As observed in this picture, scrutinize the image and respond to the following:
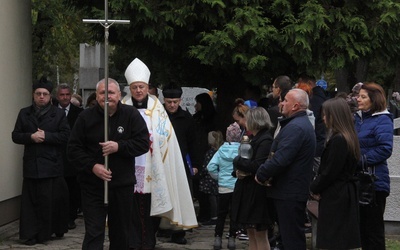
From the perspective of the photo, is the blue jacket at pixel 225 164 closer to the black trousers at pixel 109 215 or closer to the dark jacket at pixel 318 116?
the dark jacket at pixel 318 116

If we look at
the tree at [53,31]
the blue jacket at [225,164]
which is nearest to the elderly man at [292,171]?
the blue jacket at [225,164]

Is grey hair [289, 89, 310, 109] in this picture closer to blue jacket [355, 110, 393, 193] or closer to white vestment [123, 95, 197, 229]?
blue jacket [355, 110, 393, 193]

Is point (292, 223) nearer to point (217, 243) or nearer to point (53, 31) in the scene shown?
point (217, 243)

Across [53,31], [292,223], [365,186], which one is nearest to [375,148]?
[365,186]

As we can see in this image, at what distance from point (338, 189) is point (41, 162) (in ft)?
14.4

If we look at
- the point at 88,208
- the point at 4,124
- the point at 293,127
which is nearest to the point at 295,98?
the point at 293,127

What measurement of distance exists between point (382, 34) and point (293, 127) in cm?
406

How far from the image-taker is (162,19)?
39.4 ft

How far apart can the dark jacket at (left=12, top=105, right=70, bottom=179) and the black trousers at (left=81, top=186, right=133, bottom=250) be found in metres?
2.77

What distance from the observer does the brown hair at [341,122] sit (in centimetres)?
804

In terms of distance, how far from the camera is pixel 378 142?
8727 mm

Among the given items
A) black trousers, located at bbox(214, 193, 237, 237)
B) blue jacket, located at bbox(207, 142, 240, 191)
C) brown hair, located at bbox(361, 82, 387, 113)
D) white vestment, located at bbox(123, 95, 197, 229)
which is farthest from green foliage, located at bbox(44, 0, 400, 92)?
brown hair, located at bbox(361, 82, 387, 113)

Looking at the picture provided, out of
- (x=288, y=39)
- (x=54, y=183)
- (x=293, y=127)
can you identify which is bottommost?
(x=54, y=183)

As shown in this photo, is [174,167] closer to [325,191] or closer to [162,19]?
[162,19]
